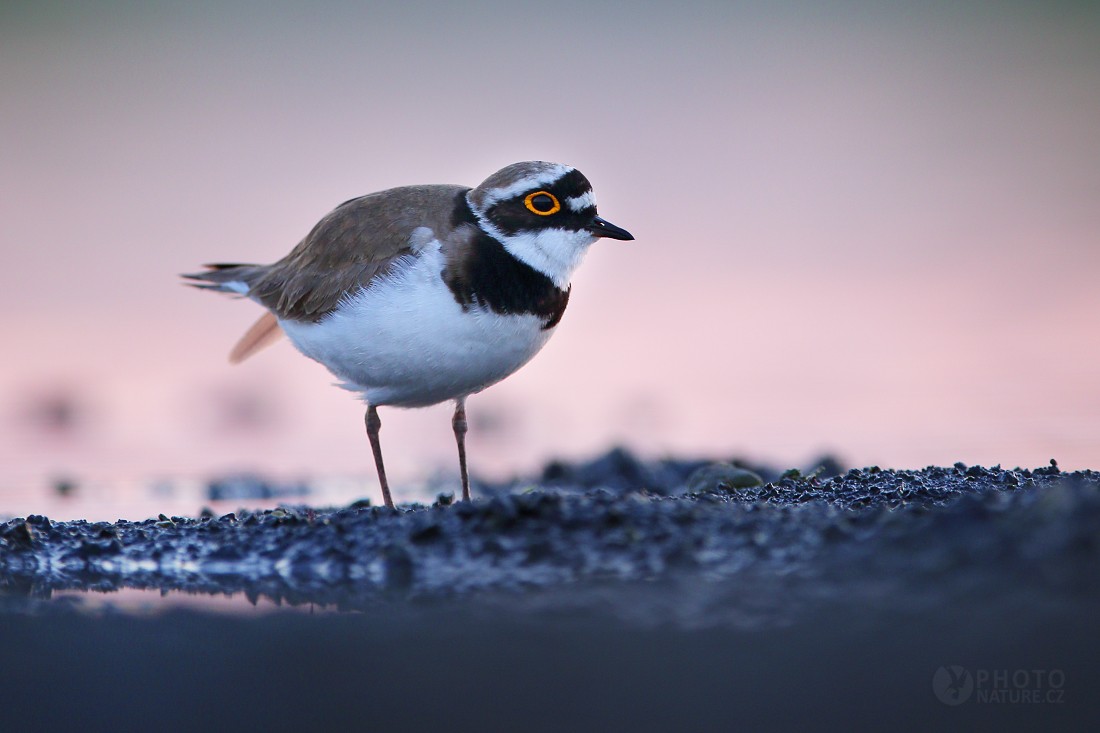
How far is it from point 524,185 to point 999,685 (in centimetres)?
364

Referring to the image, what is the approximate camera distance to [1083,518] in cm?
357

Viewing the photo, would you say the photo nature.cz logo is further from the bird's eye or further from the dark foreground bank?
the bird's eye

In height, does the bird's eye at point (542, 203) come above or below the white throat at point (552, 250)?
above

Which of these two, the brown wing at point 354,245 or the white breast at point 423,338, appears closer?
the white breast at point 423,338

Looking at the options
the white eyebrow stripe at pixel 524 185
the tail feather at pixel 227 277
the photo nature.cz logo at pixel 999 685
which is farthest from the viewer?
the tail feather at pixel 227 277

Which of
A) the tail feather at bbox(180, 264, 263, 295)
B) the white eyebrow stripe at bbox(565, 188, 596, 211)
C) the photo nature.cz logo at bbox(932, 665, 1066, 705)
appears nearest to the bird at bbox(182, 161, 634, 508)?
the white eyebrow stripe at bbox(565, 188, 596, 211)

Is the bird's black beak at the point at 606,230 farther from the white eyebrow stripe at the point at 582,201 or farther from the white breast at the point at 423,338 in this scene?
the white breast at the point at 423,338

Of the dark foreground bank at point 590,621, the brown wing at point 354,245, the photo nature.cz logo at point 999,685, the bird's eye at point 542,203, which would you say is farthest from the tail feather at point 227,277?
the photo nature.cz logo at point 999,685

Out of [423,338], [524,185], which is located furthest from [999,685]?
[524,185]

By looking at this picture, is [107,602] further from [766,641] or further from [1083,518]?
[1083,518]

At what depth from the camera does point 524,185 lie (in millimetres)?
5738

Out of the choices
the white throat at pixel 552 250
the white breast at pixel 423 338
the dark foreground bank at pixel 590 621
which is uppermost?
the white throat at pixel 552 250

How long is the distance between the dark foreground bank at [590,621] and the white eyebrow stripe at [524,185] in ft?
6.24

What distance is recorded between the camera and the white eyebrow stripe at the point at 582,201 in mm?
5816
